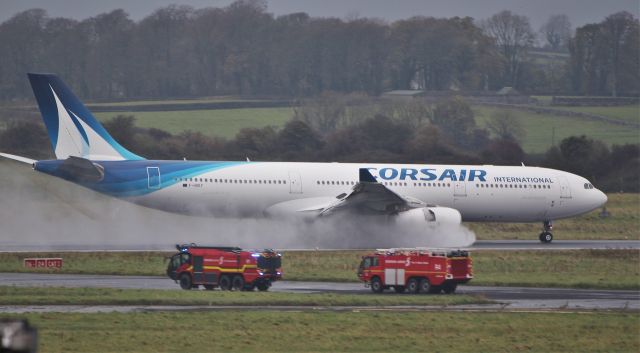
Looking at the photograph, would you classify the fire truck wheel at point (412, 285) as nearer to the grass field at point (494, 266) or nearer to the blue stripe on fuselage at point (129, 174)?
the grass field at point (494, 266)

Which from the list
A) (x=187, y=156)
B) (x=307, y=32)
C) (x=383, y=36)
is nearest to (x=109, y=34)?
(x=307, y=32)

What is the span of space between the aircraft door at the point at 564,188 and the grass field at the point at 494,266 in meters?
7.44

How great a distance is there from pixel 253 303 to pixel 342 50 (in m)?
75.4

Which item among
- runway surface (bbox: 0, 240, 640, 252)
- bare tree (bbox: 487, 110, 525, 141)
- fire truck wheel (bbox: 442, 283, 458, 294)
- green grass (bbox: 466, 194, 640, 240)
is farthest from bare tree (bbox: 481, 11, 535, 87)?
fire truck wheel (bbox: 442, 283, 458, 294)

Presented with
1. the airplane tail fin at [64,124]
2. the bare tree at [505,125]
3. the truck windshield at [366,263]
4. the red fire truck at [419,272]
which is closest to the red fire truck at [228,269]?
the truck windshield at [366,263]

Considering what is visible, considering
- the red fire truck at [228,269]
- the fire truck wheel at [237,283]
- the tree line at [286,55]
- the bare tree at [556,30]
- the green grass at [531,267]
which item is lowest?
the green grass at [531,267]

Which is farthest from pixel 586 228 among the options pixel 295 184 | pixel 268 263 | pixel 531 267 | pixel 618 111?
pixel 618 111

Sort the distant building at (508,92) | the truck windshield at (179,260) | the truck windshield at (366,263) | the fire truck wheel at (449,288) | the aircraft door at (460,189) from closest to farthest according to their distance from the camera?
the fire truck wheel at (449,288)
the truck windshield at (179,260)
the truck windshield at (366,263)
the aircraft door at (460,189)
the distant building at (508,92)

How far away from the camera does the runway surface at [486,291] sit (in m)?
27.6

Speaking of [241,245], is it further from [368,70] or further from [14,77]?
[368,70]

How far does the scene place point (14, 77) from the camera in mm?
80938

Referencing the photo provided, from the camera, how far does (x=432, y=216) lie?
4409 cm

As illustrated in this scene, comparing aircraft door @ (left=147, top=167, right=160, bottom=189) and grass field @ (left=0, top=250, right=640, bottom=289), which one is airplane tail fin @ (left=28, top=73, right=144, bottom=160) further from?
grass field @ (left=0, top=250, right=640, bottom=289)

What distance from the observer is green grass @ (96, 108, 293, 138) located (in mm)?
73562
